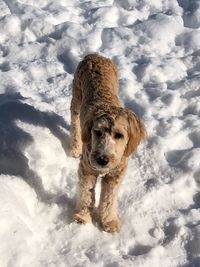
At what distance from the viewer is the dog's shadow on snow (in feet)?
18.0

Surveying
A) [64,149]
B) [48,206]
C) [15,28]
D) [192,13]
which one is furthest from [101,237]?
[192,13]

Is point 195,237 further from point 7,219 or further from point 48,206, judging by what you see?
point 7,219

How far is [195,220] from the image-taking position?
5.09 m

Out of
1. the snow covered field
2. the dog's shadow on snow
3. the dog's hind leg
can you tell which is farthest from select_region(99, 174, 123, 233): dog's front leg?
the dog's hind leg

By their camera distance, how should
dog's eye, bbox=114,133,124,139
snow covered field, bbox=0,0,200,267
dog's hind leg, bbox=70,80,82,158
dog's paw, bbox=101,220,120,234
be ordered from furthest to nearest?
dog's hind leg, bbox=70,80,82,158, dog's paw, bbox=101,220,120,234, snow covered field, bbox=0,0,200,267, dog's eye, bbox=114,133,124,139

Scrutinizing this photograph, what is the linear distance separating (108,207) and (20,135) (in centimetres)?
176

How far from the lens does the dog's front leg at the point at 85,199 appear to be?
4863 millimetres

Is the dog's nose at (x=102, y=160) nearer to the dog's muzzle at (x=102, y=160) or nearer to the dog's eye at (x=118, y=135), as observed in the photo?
the dog's muzzle at (x=102, y=160)

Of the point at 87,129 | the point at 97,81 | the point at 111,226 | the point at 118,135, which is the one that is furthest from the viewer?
the point at 97,81

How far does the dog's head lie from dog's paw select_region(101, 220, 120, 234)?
888 millimetres

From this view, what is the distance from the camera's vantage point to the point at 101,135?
4266 millimetres

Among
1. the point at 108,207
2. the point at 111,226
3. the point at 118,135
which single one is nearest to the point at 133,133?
the point at 118,135

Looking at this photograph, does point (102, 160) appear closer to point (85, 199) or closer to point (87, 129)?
point (87, 129)

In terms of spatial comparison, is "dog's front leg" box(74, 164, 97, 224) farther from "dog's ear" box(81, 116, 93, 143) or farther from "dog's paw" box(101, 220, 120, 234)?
"dog's ear" box(81, 116, 93, 143)
